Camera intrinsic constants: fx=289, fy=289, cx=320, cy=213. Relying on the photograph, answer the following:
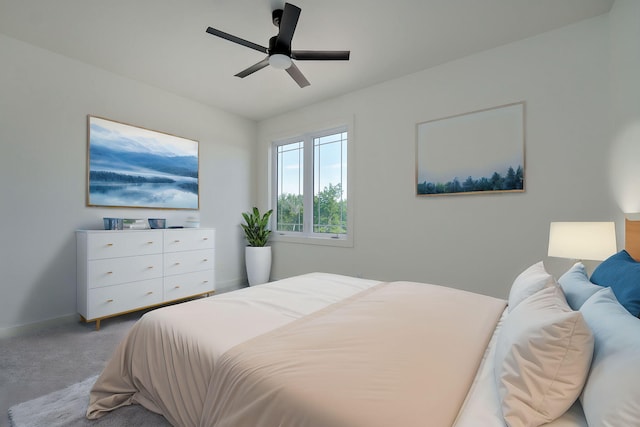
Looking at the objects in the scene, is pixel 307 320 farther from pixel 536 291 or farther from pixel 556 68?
pixel 556 68

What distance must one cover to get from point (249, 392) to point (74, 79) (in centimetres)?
364

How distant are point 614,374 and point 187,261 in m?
3.62

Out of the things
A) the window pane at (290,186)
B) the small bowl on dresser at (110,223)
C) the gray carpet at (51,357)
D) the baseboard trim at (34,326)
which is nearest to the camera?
the gray carpet at (51,357)

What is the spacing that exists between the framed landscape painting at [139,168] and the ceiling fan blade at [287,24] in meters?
2.27

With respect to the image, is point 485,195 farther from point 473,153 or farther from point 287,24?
point 287,24

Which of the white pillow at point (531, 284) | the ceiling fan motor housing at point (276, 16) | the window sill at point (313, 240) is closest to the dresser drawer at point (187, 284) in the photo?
the window sill at point (313, 240)

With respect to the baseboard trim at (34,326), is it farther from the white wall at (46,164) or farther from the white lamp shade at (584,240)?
the white lamp shade at (584,240)

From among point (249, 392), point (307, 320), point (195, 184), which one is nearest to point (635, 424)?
point (249, 392)

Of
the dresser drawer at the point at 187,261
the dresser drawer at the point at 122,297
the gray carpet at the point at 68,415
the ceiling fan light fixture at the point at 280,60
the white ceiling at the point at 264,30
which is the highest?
the white ceiling at the point at 264,30

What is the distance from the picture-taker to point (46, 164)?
2809mm

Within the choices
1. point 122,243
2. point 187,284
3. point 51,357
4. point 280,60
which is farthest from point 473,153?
point 51,357

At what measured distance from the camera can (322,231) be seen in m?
4.19

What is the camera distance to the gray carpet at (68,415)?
59.1 inches

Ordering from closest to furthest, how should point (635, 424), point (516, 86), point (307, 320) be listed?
point (635, 424)
point (307, 320)
point (516, 86)
